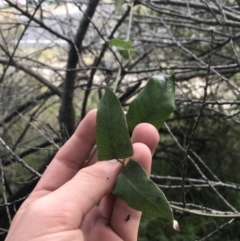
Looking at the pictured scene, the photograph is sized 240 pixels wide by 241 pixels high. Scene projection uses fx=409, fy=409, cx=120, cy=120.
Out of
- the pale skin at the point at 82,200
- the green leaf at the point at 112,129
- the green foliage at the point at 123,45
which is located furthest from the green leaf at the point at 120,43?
the green leaf at the point at 112,129

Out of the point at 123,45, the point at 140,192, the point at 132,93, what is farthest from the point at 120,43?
the point at 132,93

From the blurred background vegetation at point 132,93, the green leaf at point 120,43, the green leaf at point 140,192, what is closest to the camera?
the green leaf at point 140,192

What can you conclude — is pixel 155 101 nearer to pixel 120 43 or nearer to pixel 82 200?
pixel 82 200

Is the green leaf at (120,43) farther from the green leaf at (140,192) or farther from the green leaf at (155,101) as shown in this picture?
the green leaf at (140,192)

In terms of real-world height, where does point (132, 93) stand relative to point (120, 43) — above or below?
below

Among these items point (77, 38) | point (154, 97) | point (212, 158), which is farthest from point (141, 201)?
point (212, 158)

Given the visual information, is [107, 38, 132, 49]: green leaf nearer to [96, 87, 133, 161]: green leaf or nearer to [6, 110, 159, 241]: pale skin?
[6, 110, 159, 241]: pale skin
